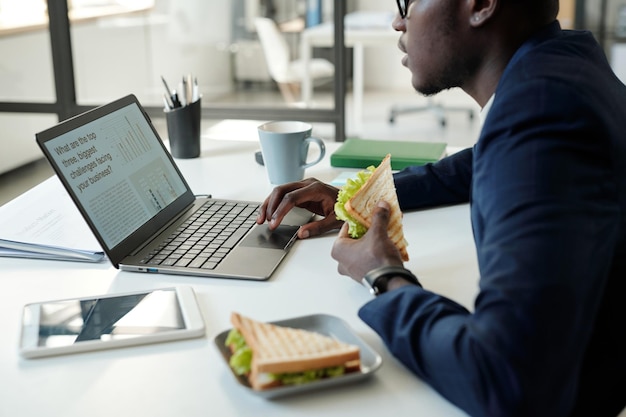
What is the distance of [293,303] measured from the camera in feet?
3.44

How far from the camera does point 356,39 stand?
456 cm

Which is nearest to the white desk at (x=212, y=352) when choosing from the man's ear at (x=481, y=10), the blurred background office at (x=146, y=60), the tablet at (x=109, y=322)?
the tablet at (x=109, y=322)

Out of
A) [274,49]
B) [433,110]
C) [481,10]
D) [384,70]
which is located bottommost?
[433,110]

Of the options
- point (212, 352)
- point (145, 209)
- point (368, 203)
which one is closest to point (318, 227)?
point (368, 203)

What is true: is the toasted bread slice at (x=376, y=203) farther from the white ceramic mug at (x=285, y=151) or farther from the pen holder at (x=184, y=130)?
the pen holder at (x=184, y=130)

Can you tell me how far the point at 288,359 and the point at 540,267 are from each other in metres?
0.27

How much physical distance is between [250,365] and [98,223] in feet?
1.45

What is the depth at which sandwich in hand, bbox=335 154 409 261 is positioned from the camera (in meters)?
1.13

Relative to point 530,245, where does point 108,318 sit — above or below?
below

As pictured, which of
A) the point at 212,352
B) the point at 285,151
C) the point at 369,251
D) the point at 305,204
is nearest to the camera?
the point at 212,352

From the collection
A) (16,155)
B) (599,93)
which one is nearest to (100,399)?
(599,93)

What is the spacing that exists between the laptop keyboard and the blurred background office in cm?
151

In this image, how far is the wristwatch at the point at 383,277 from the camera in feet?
3.23

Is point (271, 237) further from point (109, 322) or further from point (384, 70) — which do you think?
point (384, 70)
